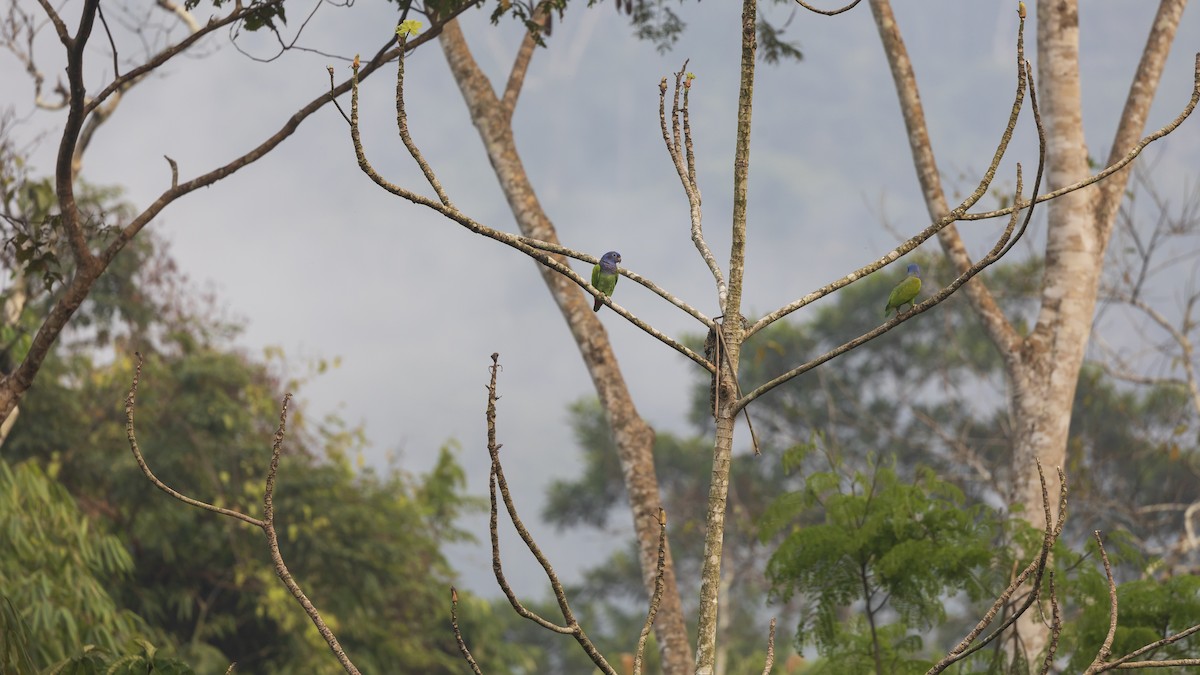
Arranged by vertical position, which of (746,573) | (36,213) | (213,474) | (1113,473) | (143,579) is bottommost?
(36,213)

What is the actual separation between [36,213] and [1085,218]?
5.57 meters

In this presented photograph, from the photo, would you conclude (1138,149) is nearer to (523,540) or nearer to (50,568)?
(523,540)

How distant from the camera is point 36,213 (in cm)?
644

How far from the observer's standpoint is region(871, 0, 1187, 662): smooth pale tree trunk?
6.70 meters

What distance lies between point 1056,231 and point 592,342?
2743 millimetres

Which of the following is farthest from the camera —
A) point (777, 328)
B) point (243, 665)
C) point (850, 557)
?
point (777, 328)

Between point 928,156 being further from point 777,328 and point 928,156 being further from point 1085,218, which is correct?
point 777,328

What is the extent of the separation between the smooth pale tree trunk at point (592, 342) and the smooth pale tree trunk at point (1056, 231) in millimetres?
1945

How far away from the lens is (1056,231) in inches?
277

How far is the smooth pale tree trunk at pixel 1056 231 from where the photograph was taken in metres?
6.70

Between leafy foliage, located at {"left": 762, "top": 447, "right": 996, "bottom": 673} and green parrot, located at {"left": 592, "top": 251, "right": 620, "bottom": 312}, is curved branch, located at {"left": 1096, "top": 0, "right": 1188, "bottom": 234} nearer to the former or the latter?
leafy foliage, located at {"left": 762, "top": 447, "right": 996, "bottom": 673}

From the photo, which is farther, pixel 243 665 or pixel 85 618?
pixel 243 665

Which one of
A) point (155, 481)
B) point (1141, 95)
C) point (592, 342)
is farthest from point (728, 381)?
point (1141, 95)

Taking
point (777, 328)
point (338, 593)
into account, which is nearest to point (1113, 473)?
point (777, 328)
